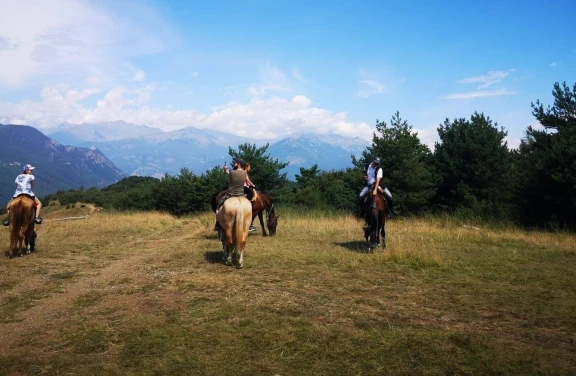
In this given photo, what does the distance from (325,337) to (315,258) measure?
5.01 m

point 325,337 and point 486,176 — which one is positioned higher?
point 486,176

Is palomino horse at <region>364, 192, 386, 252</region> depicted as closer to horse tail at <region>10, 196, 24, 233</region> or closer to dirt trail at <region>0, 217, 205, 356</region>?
dirt trail at <region>0, 217, 205, 356</region>

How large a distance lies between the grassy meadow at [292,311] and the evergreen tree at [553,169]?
5.92 m

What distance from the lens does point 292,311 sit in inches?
229

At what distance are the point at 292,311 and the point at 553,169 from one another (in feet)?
50.9

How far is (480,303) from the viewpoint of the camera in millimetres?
6223

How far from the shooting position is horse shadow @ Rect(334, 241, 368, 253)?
36.0 ft

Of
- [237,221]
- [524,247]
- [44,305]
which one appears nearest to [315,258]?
[237,221]

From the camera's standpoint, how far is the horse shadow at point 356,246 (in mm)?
10969

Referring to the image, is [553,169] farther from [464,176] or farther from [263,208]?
[263,208]

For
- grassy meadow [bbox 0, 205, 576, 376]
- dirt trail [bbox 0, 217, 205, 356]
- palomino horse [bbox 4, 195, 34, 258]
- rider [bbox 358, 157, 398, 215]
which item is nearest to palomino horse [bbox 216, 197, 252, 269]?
grassy meadow [bbox 0, 205, 576, 376]

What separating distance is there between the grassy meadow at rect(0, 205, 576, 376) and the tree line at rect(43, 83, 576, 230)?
21.5 ft

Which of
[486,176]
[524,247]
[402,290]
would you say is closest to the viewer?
[402,290]

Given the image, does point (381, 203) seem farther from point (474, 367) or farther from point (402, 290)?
point (474, 367)
